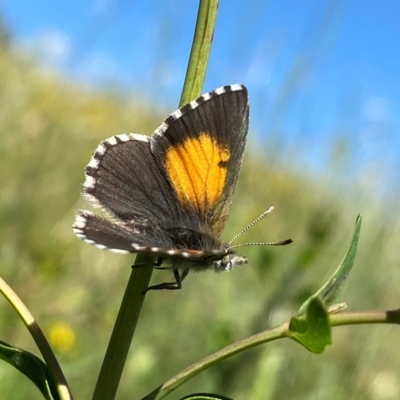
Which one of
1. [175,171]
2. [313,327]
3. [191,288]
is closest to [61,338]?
[191,288]

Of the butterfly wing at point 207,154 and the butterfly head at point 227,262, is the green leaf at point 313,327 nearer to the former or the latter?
the butterfly head at point 227,262

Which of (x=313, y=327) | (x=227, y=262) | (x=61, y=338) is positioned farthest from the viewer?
(x=61, y=338)

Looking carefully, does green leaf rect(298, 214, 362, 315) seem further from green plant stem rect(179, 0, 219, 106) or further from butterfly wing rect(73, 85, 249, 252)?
butterfly wing rect(73, 85, 249, 252)

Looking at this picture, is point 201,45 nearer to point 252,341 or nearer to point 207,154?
point 252,341

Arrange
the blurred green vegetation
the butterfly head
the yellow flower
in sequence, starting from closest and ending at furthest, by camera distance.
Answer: the butterfly head → the blurred green vegetation → the yellow flower

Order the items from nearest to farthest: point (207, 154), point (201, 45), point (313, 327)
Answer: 1. point (313, 327)
2. point (201, 45)
3. point (207, 154)

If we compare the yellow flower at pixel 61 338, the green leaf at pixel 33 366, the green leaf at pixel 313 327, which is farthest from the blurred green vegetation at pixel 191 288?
the green leaf at pixel 313 327

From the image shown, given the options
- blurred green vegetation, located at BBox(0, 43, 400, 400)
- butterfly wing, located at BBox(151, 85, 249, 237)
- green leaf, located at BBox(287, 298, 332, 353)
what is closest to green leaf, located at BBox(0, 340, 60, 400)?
green leaf, located at BBox(287, 298, 332, 353)

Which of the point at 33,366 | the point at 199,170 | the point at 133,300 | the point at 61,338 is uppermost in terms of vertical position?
the point at 199,170
